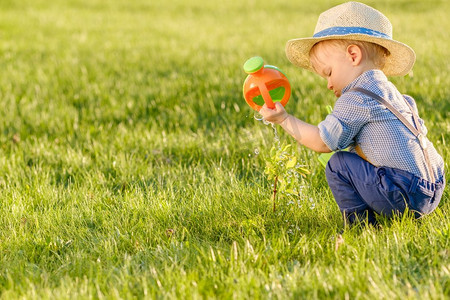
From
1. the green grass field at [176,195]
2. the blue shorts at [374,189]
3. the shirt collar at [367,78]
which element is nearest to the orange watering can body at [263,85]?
the shirt collar at [367,78]

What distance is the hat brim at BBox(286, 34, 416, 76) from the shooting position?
297cm

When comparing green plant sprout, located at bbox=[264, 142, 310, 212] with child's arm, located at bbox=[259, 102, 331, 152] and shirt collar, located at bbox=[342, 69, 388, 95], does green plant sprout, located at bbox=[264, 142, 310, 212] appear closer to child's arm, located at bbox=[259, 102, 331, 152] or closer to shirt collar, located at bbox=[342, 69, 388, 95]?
child's arm, located at bbox=[259, 102, 331, 152]

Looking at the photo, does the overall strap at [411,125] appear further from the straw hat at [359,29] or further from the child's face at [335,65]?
the straw hat at [359,29]

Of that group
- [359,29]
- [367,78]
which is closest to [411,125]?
[367,78]

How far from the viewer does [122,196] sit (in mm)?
3846

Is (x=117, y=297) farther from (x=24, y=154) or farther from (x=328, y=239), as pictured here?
(x=24, y=154)

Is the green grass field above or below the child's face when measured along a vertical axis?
below

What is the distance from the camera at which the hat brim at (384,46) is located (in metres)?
2.97

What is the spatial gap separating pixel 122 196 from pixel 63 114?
214 cm

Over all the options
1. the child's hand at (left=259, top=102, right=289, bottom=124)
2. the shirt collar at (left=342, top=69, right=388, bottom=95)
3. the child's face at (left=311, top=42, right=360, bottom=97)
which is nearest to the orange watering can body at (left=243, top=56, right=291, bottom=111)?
the child's hand at (left=259, top=102, right=289, bottom=124)

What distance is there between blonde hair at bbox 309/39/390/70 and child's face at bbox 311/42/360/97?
0.01m

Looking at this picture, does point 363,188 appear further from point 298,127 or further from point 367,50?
point 367,50

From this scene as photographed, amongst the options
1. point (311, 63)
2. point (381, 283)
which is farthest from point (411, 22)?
point (381, 283)

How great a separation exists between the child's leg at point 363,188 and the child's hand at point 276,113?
38 centimetres
